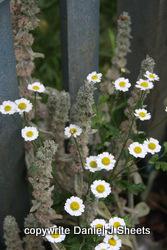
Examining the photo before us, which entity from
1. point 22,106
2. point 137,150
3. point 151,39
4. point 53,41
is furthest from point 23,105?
point 53,41

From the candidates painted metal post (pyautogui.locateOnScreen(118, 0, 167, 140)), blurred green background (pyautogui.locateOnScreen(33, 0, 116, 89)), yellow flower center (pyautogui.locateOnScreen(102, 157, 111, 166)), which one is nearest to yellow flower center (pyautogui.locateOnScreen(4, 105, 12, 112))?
yellow flower center (pyautogui.locateOnScreen(102, 157, 111, 166))

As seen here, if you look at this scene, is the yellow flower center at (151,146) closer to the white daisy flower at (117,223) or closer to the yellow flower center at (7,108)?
the white daisy flower at (117,223)

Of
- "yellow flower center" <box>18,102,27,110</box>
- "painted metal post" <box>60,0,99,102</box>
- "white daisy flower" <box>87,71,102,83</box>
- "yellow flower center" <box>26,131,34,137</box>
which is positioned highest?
"painted metal post" <box>60,0,99,102</box>

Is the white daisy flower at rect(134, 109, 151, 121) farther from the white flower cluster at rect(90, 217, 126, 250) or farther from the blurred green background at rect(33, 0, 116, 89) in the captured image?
the blurred green background at rect(33, 0, 116, 89)

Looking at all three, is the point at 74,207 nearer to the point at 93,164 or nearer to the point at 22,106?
the point at 93,164

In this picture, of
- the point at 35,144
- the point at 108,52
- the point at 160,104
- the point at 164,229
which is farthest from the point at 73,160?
the point at 108,52

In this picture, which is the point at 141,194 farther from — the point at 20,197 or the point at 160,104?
the point at 20,197

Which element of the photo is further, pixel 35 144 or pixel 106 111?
pixel 106 111
